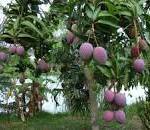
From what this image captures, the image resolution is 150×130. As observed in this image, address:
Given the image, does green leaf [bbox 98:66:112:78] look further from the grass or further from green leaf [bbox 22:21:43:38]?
the grass

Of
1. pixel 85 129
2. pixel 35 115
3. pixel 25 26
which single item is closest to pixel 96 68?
pixel 25 26

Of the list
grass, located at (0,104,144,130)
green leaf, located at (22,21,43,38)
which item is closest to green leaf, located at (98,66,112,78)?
green leaf, located at (22,21,43,38)

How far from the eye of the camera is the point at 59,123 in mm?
6781

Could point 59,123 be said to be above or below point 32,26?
below

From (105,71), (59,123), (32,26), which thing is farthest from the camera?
(59,123)

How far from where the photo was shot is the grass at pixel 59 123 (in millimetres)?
5949

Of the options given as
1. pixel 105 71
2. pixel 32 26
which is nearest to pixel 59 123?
pixel 32 26

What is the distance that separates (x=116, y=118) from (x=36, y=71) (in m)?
0.68

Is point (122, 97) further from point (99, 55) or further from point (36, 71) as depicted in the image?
point (36, 71)

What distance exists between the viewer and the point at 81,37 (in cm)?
174

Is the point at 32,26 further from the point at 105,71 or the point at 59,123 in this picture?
the point at 59,123

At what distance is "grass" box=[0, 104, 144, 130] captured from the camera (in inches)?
234

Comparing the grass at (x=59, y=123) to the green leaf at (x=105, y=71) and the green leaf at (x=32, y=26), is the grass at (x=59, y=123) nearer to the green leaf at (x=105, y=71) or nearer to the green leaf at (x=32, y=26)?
the green leaf at (x=32, y=26)

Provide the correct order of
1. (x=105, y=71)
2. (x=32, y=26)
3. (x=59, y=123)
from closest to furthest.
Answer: (x=105, y=71)
(x=32, y=26)
(x=59, y=123)
